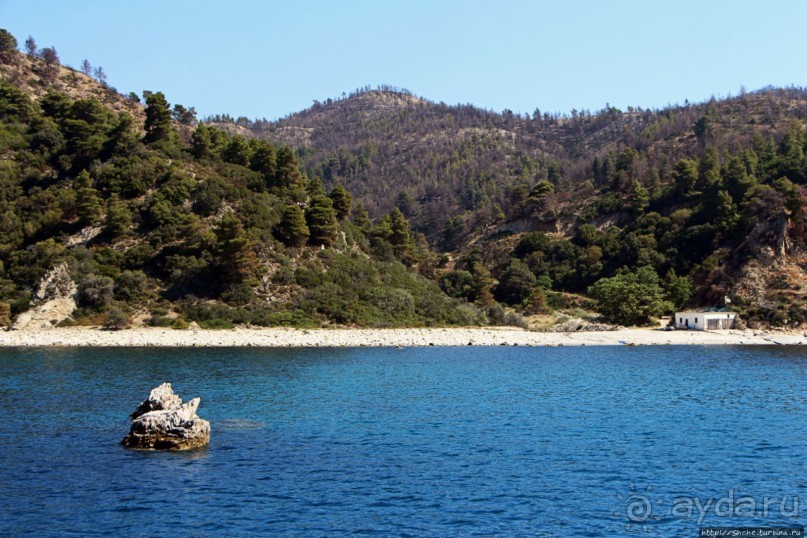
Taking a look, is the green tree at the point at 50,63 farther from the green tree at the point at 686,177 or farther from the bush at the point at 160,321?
the green tree at the point at 686,177

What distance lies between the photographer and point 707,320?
242 ft

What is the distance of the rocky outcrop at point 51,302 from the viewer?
6291 cm

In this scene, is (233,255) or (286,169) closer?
(233,255)

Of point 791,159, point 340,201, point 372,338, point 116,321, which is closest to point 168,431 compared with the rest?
point 116,321

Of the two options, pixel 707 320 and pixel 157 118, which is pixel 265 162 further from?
pixel 707 320

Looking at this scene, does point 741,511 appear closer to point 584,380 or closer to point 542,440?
point 542,440

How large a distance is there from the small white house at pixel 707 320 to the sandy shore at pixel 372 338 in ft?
5.85

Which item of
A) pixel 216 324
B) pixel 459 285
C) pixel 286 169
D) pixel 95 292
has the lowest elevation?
pixel 216 324

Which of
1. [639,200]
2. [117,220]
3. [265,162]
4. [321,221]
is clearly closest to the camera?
[117,220]

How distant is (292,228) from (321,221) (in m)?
4.12

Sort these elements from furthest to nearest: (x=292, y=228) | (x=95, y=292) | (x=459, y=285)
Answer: (x=459, y=285) → (x=292, y=228) → (x=95, y=292)

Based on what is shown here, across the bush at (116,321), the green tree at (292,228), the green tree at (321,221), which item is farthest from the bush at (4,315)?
the green tree at (321,221)

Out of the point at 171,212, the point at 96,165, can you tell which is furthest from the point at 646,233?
the point at 96,165

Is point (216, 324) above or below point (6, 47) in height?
below
